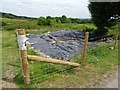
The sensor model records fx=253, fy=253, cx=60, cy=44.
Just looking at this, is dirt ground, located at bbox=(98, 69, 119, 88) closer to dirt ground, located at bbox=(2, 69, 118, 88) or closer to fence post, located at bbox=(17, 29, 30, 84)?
dirt ground, located at bbox=(2, 69, 118, 88)

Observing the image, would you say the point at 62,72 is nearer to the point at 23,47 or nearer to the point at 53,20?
the point at 23,47

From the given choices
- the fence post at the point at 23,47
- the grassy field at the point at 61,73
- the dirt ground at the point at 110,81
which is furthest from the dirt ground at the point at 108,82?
the fence post at the point at 23,47

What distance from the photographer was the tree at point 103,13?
2208 centimetres

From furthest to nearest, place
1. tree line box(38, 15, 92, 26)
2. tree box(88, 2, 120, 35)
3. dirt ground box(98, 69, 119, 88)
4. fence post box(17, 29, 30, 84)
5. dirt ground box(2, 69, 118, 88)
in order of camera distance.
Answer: tree line box(38, 15, 92, 26)
tree box(88, 2, 120, 35)
dirt ground box(98, 69, 119, 88)
dirt ground box(2, 69, 118, 88)
fence post box(17, 29, 30, 84)

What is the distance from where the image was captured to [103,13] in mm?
22844

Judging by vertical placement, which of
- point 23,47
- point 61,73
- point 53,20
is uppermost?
point 53,20

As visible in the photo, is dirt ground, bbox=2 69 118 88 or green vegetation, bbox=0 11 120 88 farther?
green vegetation, bbox=0 11 120 88

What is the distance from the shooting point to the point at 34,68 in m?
9.07

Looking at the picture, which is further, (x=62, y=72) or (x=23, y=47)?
(x=62, y=72)

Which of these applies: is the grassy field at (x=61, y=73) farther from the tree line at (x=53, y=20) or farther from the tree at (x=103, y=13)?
the tree line at (x=53, y=20)

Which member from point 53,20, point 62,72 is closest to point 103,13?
point 62,72

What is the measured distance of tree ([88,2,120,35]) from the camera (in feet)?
→ 72.4

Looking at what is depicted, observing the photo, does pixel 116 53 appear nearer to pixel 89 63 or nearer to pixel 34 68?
pixel 89 63

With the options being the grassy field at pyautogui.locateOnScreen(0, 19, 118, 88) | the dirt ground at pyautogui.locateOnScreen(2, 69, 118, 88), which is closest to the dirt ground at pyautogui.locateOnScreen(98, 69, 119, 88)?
the dirt ground at pyautogui.locateOnScreen(2, 69, 118, 88)
